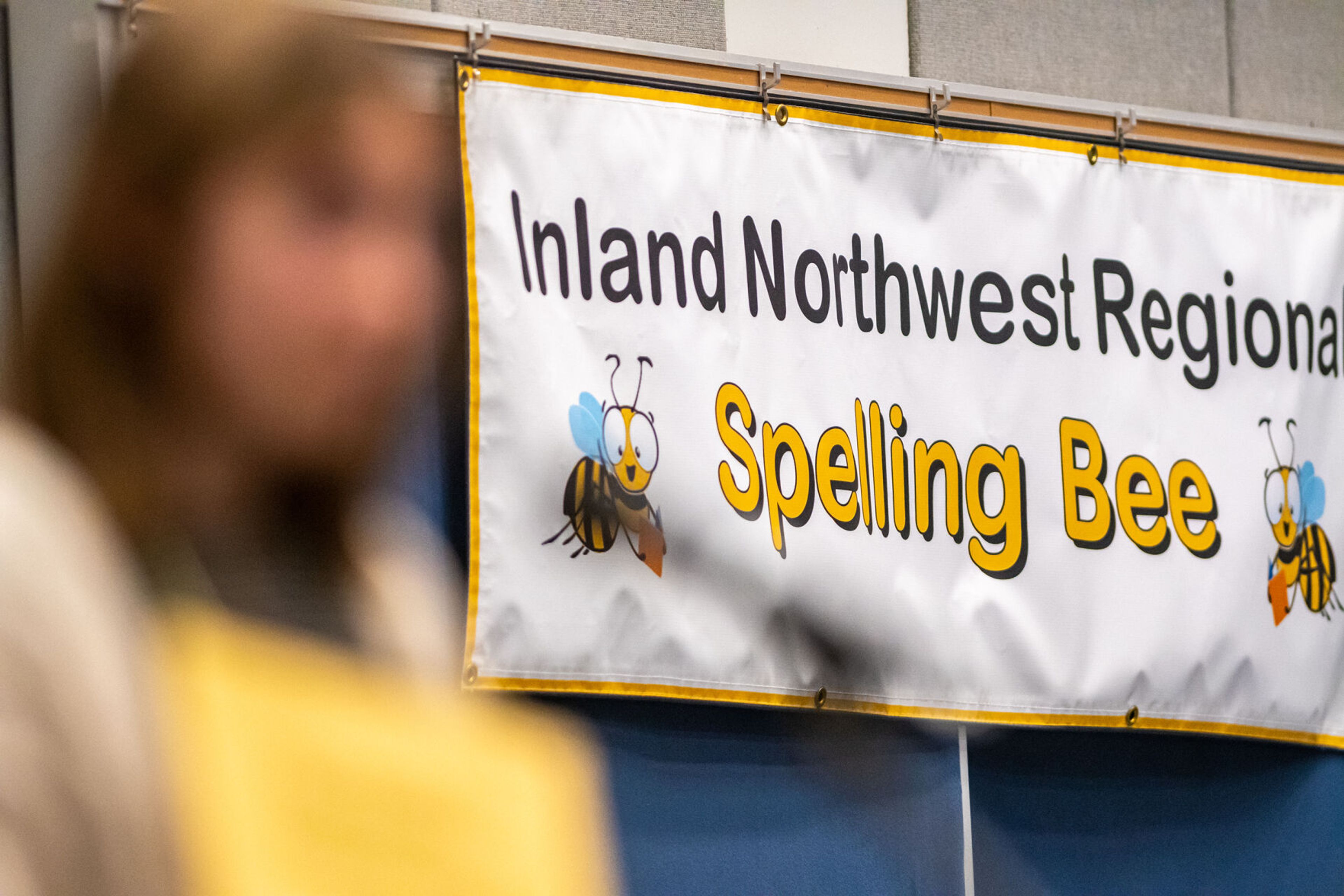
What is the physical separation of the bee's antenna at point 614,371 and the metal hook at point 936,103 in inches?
28.7

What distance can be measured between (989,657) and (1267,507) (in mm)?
655

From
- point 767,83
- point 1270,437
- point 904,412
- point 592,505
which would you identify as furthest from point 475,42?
point 1270,437

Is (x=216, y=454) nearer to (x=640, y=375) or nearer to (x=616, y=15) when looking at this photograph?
(x=640, y=375)

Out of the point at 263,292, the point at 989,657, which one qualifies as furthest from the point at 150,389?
the point at 989,657

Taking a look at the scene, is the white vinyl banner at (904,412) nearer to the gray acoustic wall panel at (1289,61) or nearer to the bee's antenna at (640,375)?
the bee's antenna at (640,375)

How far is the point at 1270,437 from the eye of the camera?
2508mm

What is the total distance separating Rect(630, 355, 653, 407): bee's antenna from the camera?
81.8 inches

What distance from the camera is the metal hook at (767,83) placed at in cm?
221

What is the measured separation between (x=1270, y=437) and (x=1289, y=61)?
832 millimetres

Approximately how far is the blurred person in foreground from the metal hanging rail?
1.40 metres

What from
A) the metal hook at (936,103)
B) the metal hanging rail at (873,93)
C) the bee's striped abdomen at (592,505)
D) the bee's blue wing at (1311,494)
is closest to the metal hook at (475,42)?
the metal hanging rail at (873,93)

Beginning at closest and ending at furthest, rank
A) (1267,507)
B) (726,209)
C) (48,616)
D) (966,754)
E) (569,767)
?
(48,616) < (569,767) < (726,209) < (966,754) < (1267,507)

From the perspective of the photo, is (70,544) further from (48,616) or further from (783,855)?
(783,855)

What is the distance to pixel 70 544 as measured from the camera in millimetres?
369
